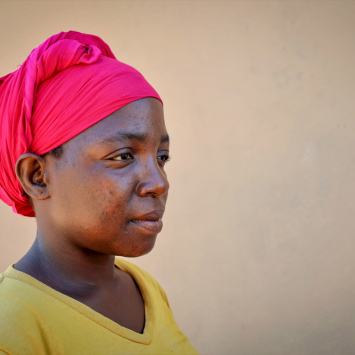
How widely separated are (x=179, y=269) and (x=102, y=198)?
1329 mm

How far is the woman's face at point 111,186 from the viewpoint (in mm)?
928

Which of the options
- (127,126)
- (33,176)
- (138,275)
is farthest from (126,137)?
(138,275)

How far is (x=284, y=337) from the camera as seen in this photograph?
2.23 meters

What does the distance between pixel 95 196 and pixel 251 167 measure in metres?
1.36

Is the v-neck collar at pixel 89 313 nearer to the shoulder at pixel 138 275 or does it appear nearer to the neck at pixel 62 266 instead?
the neck at pixel 62 266

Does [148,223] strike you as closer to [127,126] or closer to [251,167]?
[127,126]

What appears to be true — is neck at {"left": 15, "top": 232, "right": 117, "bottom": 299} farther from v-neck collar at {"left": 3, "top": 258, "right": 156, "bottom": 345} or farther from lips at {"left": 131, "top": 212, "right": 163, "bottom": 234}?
lips at {"left": 131, "top": 212, "right": 163, "bottom": 234}

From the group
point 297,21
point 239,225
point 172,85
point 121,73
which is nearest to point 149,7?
point 172,85

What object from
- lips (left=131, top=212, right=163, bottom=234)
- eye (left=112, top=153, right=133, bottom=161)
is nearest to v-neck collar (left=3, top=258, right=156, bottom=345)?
lips (left=131, top=212, right=163, bottom=234)

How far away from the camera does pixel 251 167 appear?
213cm

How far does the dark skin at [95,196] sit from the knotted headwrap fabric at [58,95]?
0.03 meters

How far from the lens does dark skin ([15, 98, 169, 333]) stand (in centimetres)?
93

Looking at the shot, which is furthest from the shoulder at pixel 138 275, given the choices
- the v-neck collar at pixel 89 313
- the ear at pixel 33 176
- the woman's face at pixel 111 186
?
the ear at pixel 33 176

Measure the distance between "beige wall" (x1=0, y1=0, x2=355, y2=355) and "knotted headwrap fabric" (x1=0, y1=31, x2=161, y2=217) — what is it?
1.00 m
